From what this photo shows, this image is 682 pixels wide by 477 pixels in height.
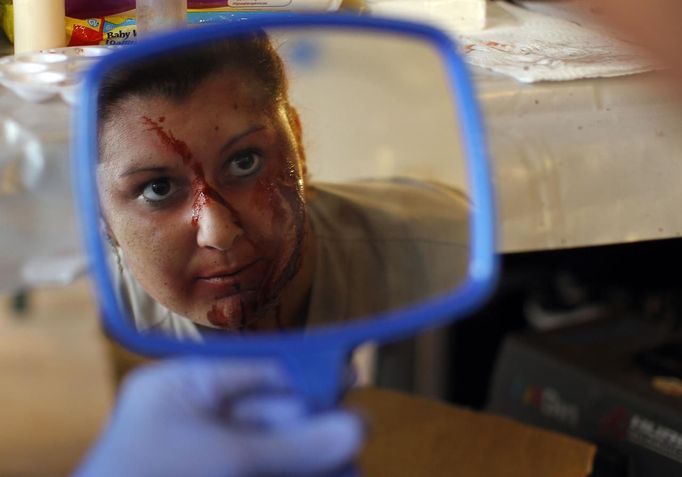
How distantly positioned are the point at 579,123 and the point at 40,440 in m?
1.23

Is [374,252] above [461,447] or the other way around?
above

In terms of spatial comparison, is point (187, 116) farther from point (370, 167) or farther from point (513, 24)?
point (513, 24)

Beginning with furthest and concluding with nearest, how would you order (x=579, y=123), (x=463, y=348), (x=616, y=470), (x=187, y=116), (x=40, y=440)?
(x=40, y=440) < (x=463, y=348) < (x=616, y=470) < (x=579, y=123) < (x=187, y=116)

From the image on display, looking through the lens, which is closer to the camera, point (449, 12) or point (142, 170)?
point (142, 170)

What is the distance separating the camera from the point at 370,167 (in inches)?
20.7

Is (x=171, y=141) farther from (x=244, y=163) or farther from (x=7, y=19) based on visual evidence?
(x=7, y=19)

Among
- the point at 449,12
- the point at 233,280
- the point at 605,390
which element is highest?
the point at 449,12

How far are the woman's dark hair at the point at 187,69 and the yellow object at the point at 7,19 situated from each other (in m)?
0.23

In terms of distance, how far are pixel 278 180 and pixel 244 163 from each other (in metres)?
0.02

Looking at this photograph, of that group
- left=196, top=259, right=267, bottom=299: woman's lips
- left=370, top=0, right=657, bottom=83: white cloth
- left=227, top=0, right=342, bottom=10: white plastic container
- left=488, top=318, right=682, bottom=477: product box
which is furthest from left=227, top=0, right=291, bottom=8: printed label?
left=488, top=318, right=682, bottom=477: product box

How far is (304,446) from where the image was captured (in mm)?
366

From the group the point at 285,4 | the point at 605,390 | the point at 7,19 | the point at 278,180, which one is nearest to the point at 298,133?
the point at 278,180

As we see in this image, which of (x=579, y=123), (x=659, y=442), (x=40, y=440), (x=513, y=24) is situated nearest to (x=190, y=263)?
(x=579, y=123)

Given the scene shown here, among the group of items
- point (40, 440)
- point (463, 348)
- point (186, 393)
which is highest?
point (186, 393)
